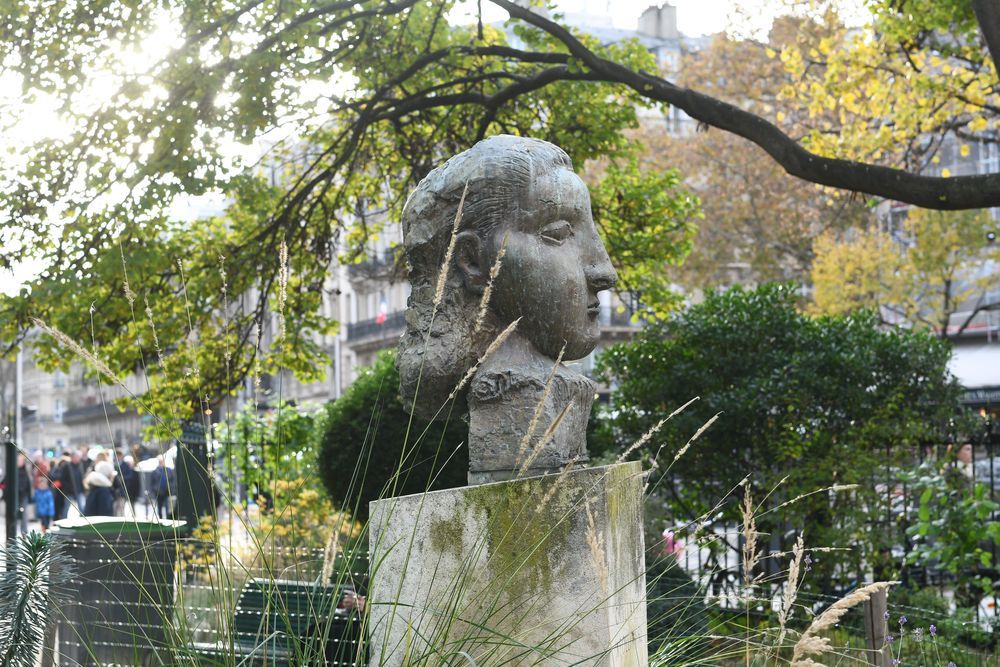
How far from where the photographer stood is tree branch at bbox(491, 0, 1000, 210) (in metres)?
8.57

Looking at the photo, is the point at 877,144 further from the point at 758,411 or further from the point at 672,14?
the point at 672,14

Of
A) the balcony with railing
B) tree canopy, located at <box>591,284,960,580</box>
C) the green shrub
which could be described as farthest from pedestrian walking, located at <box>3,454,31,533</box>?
the balcony with railing

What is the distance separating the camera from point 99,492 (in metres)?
20.5

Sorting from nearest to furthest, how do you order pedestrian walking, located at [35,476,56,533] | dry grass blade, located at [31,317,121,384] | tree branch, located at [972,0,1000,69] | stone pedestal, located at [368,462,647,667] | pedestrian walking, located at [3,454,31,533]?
dry grass blade, located at [31,317,121,384] → stone pedestal, located at [368,462,647,667] → tree branch, located at [972,0,1000,69] → pedestrian walking, located at [3,454,31,533] → pedestrian walking, located at [35,476,56,533]

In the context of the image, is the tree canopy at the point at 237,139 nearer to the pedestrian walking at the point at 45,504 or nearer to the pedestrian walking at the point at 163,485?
the pedestrian walking at the point at 163,485

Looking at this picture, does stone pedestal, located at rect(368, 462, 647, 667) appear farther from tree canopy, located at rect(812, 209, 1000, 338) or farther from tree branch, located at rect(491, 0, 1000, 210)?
tree canopy, located at rect(812, 209, 1000, 338)

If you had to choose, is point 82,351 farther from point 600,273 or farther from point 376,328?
point 376,328

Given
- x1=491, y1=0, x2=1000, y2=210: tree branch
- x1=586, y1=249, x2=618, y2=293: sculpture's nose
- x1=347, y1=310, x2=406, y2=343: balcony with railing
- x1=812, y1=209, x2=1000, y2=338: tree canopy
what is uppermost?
x1=347, y1=310, x2=406, y2=343: balcony with railing

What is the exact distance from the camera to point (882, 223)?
31531 millimetres

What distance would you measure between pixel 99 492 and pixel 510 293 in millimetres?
17209

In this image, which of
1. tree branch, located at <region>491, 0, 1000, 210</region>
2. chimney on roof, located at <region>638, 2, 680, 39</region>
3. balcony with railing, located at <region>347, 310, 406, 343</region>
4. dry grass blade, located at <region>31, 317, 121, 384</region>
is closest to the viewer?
dry grass blade, located at <region>31, 317, 121, 384</region>

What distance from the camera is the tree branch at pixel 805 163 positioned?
857cm

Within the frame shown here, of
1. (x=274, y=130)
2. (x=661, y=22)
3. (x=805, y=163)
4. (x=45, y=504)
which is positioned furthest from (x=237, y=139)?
(x=661, y=22)

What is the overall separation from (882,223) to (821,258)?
4503 millimetres
